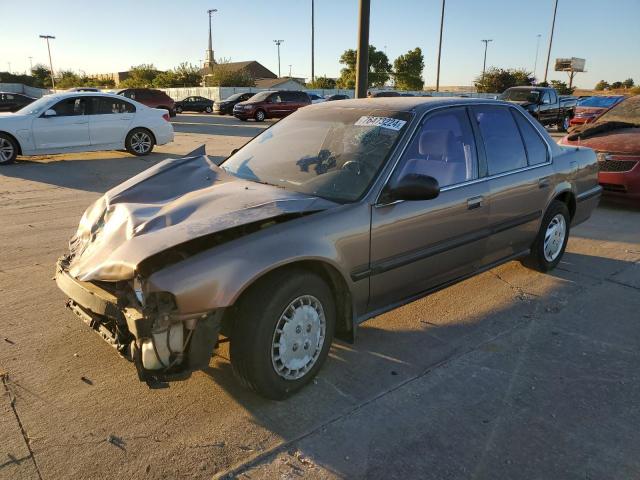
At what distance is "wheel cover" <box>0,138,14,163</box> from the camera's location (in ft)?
34.9

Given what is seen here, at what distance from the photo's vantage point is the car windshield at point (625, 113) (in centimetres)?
884

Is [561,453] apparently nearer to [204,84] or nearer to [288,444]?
[288,444]

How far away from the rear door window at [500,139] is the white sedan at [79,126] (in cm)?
975

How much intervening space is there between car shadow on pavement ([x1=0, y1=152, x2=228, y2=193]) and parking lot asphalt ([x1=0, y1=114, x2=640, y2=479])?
195 inches

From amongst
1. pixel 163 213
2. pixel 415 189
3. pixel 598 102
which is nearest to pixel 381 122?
pixel 415 189

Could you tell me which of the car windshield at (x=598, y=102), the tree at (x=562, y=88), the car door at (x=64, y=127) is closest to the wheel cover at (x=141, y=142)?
the car door at (x=64, y=127)

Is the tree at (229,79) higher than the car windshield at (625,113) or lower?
higher

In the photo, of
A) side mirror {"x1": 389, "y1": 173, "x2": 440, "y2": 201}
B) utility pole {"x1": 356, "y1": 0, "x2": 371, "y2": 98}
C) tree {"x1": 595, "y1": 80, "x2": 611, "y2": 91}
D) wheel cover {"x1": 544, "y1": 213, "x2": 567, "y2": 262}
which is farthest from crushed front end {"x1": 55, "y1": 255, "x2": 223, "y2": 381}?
tree {"x1": 595, "y1": 80, "x2": 611, "y2": 91}

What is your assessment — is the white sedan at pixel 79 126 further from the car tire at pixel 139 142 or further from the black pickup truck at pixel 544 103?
the black pickup truck at pixel 544 103

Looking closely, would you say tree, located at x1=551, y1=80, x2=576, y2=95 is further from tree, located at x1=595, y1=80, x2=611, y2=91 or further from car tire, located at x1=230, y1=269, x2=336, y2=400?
car tire, located at x1=230, y1=269, x2=336, y2=400

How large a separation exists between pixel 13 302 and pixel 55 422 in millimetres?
1769

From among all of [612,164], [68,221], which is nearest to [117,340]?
[68,221]

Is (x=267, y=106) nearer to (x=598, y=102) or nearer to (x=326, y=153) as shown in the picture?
(x=598, y=102)

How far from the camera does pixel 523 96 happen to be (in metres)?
19.7
